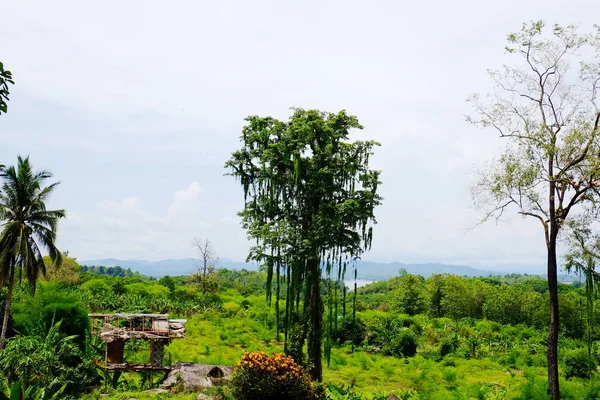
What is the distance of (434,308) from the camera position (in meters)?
59.1

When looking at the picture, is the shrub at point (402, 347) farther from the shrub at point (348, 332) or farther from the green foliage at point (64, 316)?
the green foliage at point (64, 316)

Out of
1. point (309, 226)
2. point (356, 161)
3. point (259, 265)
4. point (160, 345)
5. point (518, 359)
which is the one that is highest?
point (356, 161)

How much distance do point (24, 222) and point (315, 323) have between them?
17962 mm

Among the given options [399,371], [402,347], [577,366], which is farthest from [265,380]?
[402,347]

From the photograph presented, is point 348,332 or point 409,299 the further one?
point 409,299

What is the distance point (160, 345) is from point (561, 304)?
4197 cm

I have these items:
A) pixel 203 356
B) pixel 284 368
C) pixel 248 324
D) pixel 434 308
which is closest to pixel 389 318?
pixel 248 324

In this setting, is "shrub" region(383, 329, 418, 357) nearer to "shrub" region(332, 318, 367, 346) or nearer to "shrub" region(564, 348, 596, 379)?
"shrub" region(332, 318, 367, 346)

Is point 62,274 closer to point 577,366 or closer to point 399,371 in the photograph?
point 399,371

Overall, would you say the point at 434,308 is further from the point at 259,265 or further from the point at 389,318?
the point at 259,265

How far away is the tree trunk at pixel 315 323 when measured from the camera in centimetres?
1836

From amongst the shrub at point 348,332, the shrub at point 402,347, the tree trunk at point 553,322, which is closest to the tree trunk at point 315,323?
the tree trunk at point 553,322

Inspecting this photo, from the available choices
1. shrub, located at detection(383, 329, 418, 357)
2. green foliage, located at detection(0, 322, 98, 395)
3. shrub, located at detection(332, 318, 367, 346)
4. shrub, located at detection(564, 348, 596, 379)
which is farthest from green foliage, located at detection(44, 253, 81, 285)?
shrub, located at detection(564, 348, 596, 379)

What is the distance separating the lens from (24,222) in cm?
2686
